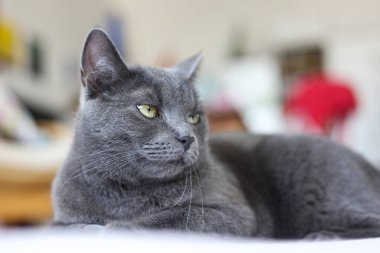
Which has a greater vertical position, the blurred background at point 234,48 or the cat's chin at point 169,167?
the blurred background at point 234,48

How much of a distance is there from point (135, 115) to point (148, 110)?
1.1 inches

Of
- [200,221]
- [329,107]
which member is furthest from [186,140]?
[329,107]

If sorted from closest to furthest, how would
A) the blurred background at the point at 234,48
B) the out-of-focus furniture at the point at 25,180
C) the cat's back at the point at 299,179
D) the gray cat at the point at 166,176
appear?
the gray cat at the point at 166,176 → the cat's back at the point at 299,179 → the out-of-focus furniture at the point at 25,180 → the blurred background at the point at 234,48

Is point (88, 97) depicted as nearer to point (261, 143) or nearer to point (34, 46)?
point (261, 143)

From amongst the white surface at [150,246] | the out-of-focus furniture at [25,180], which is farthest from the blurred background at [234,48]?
the white surface at [150,246]

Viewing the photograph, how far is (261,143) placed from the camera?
1.27 metres

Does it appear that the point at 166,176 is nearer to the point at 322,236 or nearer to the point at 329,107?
the point at 322,236

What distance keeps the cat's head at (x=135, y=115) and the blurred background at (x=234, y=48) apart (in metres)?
2.25

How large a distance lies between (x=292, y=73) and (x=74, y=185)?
5489 millimetres

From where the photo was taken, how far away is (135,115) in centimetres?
96

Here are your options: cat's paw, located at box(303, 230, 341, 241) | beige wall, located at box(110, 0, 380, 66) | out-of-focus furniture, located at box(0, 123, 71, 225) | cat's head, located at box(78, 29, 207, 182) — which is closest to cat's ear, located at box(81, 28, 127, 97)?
cat's head, located at box(78, 29, 207, 182)

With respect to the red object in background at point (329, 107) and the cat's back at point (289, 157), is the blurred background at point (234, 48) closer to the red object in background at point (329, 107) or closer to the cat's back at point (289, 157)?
the red object in background at point (329, 107)

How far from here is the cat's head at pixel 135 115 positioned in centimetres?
94

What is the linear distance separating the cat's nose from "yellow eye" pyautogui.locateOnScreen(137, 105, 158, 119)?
78 mm
